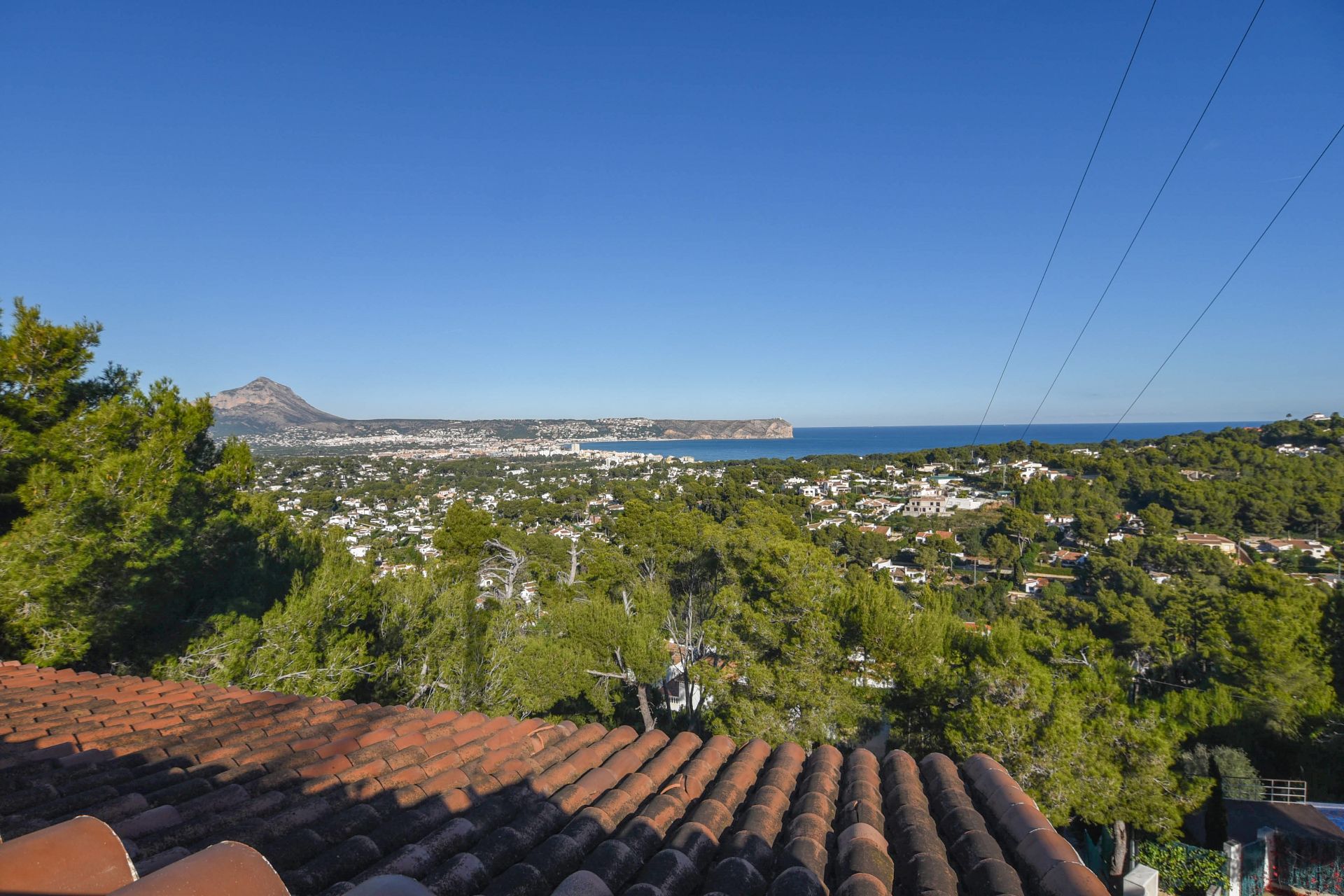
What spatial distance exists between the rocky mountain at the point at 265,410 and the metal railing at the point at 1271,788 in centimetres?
15153

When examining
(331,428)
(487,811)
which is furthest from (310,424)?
(487,811)

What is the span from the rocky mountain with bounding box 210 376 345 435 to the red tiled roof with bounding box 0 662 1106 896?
15010cm

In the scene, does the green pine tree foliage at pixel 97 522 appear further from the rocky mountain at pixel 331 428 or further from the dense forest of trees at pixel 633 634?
the rocky mountain at pixel 331 428

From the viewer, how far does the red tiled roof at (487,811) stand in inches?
72.1

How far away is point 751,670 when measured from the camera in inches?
379

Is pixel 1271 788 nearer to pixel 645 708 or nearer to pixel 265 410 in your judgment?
pixel 645 708

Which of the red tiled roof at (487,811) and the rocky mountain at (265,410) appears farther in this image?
the rocky mountain at (265,410)

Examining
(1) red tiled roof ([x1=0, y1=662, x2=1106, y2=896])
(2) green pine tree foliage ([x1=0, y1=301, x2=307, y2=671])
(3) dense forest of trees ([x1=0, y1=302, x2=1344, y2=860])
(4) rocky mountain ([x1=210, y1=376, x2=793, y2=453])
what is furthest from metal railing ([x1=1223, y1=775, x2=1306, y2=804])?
(4) rocky mountain ([x1=210, y1=376, x2=793, y2=453])

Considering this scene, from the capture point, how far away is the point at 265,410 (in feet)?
504

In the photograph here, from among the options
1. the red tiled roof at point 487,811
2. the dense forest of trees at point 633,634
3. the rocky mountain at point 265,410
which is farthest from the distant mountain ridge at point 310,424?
the red tiled roof at point 487,811

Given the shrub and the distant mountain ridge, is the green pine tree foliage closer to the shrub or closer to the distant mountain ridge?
the shrub

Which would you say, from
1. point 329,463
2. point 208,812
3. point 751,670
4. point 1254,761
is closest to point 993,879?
point 208,812

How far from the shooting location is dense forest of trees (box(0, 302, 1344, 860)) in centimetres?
637

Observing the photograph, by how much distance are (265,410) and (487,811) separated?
18134cm
